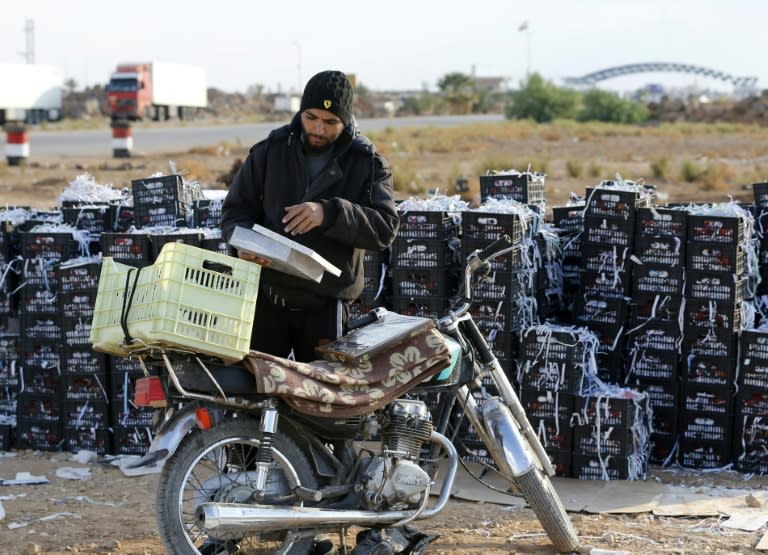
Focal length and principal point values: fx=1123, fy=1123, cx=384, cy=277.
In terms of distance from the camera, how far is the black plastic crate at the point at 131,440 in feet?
25.1

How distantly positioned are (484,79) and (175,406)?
7378 inches

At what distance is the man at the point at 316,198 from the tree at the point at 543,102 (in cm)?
6532

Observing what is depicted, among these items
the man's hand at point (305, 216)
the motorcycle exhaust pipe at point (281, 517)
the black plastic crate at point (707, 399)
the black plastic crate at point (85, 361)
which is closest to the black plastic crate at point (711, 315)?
the black plastic crate at point (707, 399)

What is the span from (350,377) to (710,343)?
343 centimetres

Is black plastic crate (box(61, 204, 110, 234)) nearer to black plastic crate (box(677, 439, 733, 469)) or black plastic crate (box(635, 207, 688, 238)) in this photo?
black plastic crate (box(635, 207, 688, 238))

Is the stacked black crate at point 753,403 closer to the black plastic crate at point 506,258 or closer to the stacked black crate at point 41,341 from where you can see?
the black plastic crate at point 506,258

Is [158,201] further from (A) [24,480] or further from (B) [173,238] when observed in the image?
(A) [24,480]

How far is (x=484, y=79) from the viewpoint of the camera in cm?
18825

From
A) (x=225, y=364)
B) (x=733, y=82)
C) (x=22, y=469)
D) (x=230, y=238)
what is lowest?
(x=22, y=469)

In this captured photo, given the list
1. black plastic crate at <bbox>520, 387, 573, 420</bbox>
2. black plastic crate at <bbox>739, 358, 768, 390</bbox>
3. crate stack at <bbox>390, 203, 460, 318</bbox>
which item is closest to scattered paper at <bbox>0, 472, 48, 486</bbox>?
crate stack at <bbox>390, 203, 460, 318</bbox>

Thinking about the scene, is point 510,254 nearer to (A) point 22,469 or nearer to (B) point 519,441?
(B) point 519,441

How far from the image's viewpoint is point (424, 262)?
24.5 ft

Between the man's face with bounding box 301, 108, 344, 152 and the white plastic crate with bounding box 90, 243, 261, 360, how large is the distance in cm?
89

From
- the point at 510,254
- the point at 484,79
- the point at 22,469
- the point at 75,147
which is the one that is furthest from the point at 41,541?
the point at 484,79
